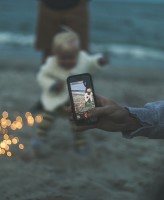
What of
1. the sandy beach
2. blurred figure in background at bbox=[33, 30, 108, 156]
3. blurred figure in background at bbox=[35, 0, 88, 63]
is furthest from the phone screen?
blurred figure in background at bbox=[35, 0, 88, 63]

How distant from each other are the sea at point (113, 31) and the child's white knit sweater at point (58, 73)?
5819mm

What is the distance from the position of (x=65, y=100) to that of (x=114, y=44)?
10.6 m

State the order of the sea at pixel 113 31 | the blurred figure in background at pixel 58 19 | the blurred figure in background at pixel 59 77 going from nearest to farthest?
the blurred figure in background at pixel 59 77, the blurred figure in background at pixel 58 19, the sea at pixel 113 31

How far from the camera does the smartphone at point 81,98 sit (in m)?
2.03

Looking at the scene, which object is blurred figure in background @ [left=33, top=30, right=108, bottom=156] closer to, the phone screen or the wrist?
the phone screen

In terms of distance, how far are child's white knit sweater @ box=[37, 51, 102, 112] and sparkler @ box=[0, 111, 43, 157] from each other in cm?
47

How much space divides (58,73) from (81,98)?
1.89m

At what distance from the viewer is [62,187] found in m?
3.08

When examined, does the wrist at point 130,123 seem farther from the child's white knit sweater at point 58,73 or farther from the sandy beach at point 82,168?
the child's white knit sweater at point 58,73

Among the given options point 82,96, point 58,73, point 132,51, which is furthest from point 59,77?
point 132,51

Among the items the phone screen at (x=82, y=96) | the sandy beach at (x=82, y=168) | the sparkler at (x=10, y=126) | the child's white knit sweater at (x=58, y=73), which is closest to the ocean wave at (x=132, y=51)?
the sandy beach at (x=82, y=168)

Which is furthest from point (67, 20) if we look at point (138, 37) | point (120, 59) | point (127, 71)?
point (138, 37)

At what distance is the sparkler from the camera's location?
3.93 meters

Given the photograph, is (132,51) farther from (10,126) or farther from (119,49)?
(10,126)
